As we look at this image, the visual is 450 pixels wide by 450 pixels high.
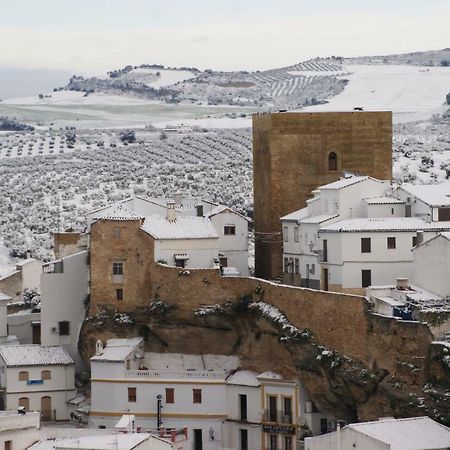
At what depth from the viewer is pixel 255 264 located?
87438 mm

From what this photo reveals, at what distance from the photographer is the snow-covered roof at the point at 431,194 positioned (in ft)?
248

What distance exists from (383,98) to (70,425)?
11424 centimetres

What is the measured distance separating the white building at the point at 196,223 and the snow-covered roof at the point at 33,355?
6.32 metres

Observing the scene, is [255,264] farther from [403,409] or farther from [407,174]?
[407,174]

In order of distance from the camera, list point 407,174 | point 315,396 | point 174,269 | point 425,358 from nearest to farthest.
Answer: point 425,358, point 315,396, point 174,269, point 407,174

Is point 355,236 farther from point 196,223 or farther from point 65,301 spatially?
point 65,301

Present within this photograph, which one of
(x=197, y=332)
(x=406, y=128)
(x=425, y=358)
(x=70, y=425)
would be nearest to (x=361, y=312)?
(x=425, y=358)

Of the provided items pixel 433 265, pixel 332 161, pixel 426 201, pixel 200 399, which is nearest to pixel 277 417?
pixel 200 399

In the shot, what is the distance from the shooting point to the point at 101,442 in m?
65.5

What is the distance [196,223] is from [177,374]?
8.41 meters

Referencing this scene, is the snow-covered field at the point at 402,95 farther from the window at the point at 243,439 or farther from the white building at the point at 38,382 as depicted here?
the window at the point at 243,439

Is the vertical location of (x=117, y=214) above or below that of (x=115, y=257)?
above

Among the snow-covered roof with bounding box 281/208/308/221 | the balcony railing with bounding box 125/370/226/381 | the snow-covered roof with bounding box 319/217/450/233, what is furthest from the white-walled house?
the balcony railing with bounding box 125/370/226/381

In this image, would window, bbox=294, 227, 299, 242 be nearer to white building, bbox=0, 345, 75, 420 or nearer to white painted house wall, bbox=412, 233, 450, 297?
white painted house wall, bbox=412, 233, 450, 297
